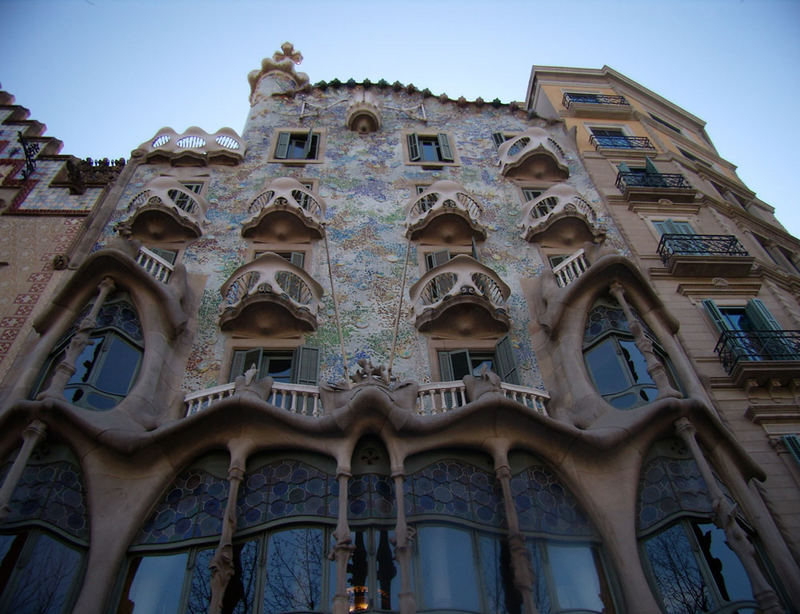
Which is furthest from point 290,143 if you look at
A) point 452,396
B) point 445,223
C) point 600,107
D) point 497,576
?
point 497,576

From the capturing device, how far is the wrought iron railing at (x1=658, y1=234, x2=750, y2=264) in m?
15.8

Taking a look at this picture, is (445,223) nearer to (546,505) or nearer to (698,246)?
(698,246)

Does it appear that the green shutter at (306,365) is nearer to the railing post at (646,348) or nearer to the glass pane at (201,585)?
the glass pane at (201,585)

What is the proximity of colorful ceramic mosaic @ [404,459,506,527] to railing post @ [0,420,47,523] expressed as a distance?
5.04m

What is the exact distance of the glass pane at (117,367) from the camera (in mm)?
11047

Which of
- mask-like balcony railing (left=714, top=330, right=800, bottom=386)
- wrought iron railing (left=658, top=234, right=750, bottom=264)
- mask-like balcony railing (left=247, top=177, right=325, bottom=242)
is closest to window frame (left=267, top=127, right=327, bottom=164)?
mask-like balcony railing (left=247, top=177, right=325, bottom=242)

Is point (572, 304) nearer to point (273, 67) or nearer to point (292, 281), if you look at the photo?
point (292, 281)

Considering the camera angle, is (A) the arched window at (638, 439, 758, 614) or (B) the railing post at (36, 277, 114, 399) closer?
(A) the arched window at (638, 439, 758, 614)

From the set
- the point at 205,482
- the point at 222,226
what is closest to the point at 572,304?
the point at 205,482

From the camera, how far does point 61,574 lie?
876cm

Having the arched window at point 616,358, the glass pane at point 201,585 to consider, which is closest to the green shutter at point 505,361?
the arched window at point 616,358

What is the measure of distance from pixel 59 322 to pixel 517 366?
26.8 feet

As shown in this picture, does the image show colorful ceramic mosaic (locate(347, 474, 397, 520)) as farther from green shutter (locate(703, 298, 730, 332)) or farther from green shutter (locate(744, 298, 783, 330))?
green shutter (locate(744, 298, 783, 330))

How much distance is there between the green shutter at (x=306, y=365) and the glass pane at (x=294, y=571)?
143 inches
